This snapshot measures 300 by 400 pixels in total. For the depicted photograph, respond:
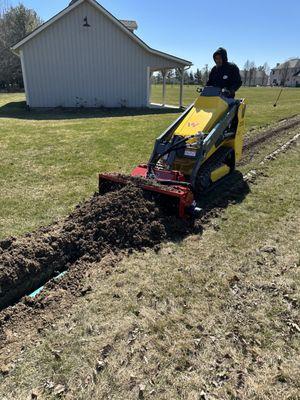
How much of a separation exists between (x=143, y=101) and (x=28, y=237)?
17.2m

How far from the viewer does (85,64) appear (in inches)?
751

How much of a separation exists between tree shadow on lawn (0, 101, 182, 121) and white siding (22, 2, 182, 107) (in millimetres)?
673

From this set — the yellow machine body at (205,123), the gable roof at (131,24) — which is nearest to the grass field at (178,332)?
the yellow machine body at (205,123)

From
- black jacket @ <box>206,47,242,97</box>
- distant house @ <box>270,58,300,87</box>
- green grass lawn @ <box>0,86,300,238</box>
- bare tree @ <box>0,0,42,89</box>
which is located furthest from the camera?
distant house @ <box>270,58,300,87</box>

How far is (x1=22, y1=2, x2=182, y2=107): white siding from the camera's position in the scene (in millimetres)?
18422

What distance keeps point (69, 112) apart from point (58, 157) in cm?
1015

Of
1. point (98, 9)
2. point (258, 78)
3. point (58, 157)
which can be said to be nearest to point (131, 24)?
point (98, 9)

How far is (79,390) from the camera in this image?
8.85 feet

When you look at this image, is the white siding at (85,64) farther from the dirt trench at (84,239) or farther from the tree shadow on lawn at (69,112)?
the dirt trench at (84,239)

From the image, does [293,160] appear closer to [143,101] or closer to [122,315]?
[122,315]

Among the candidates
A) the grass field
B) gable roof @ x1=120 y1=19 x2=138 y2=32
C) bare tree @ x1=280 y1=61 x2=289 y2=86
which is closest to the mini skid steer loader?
the grass field

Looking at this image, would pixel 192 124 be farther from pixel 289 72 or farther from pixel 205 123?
pixel 289 72

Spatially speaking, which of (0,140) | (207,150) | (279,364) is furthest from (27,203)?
(0,140)

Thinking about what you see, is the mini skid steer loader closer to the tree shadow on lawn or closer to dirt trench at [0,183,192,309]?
dirt trench at [0,183,192,309]
